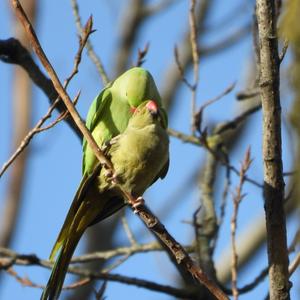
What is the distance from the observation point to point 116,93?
3246mm

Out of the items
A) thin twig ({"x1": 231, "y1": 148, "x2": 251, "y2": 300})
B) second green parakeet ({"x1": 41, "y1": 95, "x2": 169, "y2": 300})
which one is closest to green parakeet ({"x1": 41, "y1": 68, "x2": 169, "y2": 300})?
second green parakeet ({"x1": 41, "y1": 95, "x2": 169, "y2": 300})

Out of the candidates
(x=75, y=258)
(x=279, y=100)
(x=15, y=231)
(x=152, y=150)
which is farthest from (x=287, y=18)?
(x=15, y=231)

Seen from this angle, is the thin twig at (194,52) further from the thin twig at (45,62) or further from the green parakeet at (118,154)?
the thin twig at (45,62)

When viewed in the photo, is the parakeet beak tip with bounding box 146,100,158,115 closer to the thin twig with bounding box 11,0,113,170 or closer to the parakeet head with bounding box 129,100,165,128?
the parakeet head with bounding box 129,100,165,128

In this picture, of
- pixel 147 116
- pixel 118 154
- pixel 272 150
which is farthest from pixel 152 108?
pixel 272 150

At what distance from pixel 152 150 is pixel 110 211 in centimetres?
50

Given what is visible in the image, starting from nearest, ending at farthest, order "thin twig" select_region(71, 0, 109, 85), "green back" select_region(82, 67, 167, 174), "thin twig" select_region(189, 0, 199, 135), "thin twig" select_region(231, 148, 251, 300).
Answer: "thin twig" select_region(231, 148, 251, 300), "green back" select_region(82, 67, 167, 174), "thin twig" select_region(189, 0, 199, 135), "thin twig" select_region(71, 0, 109, 85)

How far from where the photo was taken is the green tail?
110 inches

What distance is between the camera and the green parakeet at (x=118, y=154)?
279 centimetres

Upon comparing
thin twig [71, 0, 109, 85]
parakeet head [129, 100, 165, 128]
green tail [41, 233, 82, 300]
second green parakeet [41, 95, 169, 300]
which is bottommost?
green tail [41, 233, 82, 300]

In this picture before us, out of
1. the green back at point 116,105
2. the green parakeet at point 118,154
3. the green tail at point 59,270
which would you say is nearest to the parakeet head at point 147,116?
the green parakeet at point 118,154

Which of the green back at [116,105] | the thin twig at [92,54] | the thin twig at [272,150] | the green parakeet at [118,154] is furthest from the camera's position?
the thin twig at [92,54]

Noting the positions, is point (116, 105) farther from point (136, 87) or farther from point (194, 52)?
point (194, 52)

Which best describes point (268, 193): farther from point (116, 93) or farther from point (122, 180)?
point (116, 93)
